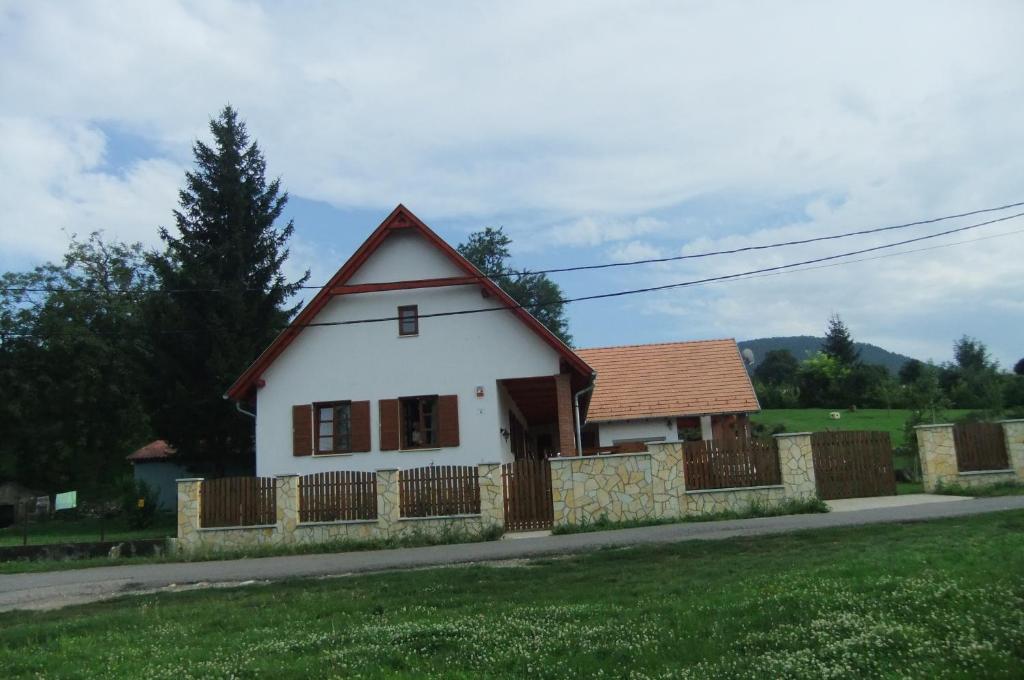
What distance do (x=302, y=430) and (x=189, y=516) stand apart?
4230 millimetres

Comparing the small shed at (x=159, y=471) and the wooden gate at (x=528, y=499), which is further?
the small shed at (x=159, y=471)

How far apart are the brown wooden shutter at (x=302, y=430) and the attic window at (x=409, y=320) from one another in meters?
3.23

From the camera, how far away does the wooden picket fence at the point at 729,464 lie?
62.5 ft

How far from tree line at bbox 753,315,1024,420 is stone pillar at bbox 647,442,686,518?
56.8 feet

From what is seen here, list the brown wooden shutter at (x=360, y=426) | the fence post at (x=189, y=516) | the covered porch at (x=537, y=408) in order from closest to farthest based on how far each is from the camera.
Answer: the fence post at (x=189, y=516) < the covered porch at (x=537, y=408) < the brown wooden shutter at (x=360, y=426)

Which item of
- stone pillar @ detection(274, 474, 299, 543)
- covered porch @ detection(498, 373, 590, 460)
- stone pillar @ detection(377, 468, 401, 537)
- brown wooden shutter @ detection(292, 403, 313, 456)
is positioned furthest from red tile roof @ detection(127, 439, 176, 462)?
stone pillar @ detection(377, 468, 401, 537)

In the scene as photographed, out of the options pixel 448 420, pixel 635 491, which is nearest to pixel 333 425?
pixel 448 420

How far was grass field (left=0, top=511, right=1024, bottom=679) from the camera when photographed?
18.9 ft

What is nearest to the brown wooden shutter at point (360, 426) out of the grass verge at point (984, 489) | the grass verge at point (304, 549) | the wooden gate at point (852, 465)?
the grass verge at point (304, 549)

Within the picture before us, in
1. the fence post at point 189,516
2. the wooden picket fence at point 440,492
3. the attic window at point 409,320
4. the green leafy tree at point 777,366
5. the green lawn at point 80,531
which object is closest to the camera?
the wooden picket fence at point 440,492

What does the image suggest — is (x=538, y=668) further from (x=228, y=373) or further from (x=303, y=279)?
(x=303, y=279)

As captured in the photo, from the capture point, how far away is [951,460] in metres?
20.3

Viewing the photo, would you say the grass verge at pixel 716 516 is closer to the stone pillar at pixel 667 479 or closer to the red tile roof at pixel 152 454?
the stone pillar at pixel 667 479

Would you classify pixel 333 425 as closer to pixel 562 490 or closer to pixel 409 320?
pixel 409 320
